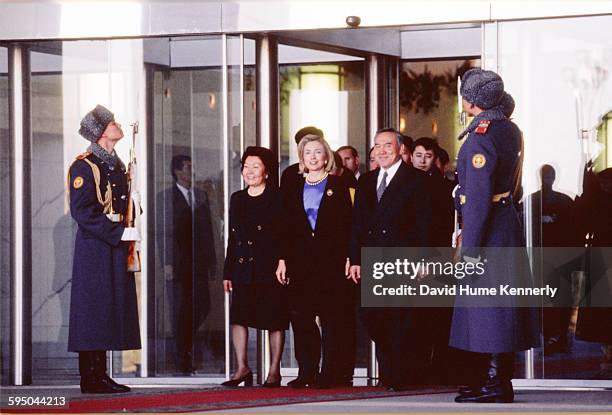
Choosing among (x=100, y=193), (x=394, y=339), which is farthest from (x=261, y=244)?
(x=100, y=193)

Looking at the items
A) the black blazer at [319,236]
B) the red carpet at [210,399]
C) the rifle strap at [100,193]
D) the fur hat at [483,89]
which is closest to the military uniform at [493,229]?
the fur hat at [483,89]

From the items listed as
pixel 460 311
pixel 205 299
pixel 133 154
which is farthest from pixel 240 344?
pixel 460 311

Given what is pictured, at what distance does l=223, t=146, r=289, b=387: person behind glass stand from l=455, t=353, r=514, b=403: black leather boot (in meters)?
1.70

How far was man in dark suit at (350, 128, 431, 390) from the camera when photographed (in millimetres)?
8320

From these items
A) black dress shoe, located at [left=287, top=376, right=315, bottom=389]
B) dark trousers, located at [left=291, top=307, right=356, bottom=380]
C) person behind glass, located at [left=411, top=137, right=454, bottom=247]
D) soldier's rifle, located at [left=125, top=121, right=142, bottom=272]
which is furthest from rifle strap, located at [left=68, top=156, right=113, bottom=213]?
person behind glass, located at [left=411, top=137, right=454, bottom=247]

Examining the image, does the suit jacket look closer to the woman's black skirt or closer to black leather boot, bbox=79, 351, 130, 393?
the woman's black skirt

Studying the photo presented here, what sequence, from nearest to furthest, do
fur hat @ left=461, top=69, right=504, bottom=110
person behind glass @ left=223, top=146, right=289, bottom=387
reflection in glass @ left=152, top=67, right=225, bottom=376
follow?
fur hat @ left=461, top=69, right=504, bottom=110
person behind glass @ left=223, top=146, right=289, bottom=387
reflection in glass @ left=152, top=67, right=225, bottom=376

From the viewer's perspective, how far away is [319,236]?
8.61 metres

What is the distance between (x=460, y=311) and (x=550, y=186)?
1720 millimetres

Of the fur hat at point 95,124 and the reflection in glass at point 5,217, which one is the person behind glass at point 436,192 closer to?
the fur hat at point 95,124

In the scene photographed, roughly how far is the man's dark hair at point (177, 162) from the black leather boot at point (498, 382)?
8.57 ft

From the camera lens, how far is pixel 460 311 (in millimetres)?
7246

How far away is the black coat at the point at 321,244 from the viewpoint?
859 cm

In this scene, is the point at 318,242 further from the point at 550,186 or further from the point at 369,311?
the point at 550,186
